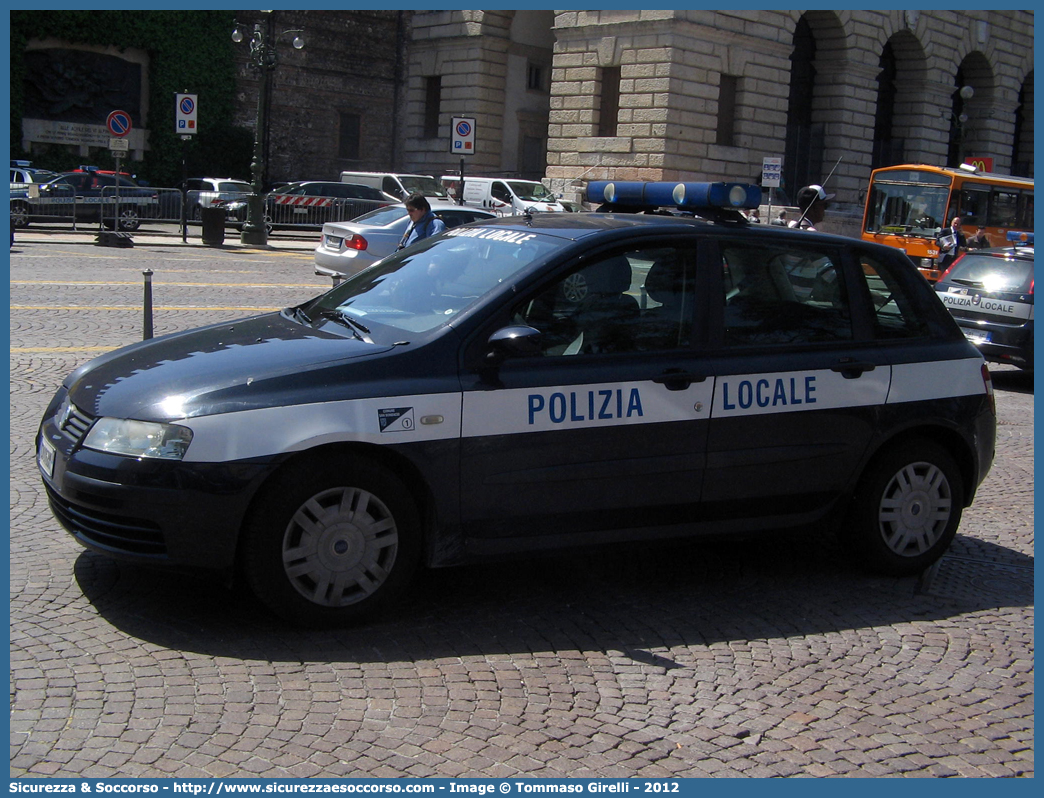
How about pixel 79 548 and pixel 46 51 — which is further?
pixel 46 51

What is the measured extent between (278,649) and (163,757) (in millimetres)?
908

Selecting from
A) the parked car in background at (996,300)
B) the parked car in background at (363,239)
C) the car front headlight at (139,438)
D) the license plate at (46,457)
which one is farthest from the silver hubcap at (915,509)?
the parked car in background at (363,239)

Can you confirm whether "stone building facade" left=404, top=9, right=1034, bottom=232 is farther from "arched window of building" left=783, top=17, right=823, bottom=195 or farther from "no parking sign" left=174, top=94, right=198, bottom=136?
"no parking sign" left=174, top=94, right=198, bottom=136

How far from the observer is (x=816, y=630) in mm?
5141

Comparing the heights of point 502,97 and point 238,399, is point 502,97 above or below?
above

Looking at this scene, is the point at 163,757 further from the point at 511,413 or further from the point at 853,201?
the point at 853,201

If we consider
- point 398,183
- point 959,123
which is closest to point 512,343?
point 398,183

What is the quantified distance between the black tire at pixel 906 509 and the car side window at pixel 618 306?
4.26ft

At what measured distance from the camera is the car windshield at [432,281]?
5.12 meters

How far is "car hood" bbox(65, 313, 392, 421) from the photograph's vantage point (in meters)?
4.51

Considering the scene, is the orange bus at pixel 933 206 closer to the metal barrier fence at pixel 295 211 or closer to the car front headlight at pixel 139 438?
the metal barrier fence at pixel 295 211

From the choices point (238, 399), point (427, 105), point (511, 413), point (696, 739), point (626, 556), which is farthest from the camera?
point (427, 105)

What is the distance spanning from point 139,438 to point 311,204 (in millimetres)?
29361

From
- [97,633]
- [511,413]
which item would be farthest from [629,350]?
[97,633]
